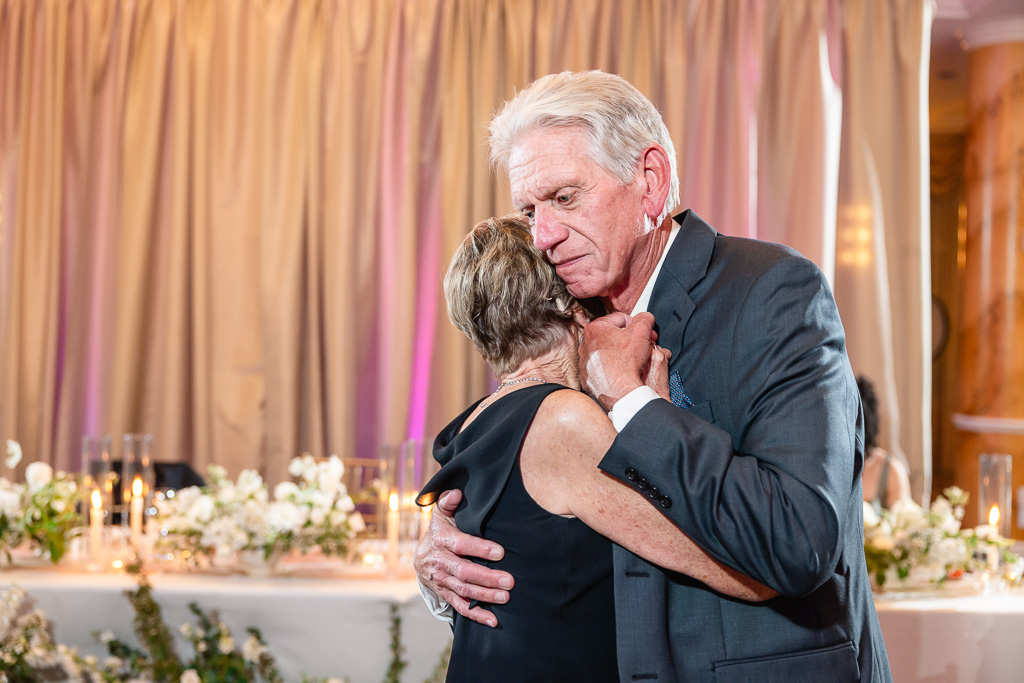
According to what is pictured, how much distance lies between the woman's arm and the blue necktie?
5.9 inches

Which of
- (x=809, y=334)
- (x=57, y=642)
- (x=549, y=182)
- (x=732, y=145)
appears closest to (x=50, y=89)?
(x=57, y=642)

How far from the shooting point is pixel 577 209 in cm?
151

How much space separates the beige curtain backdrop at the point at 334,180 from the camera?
209 inches

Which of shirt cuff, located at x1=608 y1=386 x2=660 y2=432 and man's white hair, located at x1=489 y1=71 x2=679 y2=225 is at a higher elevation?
man's white hair, located at x1=489 y1=71 x2=679 y2=225

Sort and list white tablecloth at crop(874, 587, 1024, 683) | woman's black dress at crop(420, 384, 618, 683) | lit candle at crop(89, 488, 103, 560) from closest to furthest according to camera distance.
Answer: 1. woman's black dress at crop(420, 384, 618, 683)
2. white tablecloth at crop(874, 587, 1024, 683)
3. lit candle at crop(89, 488, 103, 560)

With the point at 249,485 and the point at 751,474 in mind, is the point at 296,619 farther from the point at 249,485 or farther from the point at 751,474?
the point at 751,474

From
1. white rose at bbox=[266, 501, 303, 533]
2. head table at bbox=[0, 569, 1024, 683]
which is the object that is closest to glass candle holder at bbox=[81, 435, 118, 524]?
head table at bbox=[0, 569, 1024, 683]

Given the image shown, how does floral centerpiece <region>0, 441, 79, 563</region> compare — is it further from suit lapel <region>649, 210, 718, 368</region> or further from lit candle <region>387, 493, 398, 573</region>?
suit lapel <region>649, 210, 718, 368</region>

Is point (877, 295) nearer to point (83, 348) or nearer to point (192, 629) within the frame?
point (192, 629)

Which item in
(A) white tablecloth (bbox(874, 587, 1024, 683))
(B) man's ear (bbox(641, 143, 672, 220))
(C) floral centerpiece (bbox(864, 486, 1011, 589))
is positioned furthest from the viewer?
(C) floral centerpiece (bbox(864, 486, 1011, 589))

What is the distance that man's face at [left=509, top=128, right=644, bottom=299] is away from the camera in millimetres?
1506

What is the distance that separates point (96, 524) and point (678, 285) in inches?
102

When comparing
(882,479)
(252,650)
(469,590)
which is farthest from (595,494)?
(882,479)

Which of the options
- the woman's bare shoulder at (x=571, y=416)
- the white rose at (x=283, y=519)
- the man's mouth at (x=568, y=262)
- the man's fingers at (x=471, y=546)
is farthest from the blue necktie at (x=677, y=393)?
the white rose at (x=283, y=519)
